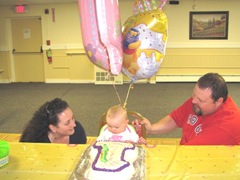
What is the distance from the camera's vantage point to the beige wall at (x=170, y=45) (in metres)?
7.29

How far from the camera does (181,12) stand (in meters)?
7.29

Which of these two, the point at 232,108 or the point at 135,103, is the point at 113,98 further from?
the point at 232,108

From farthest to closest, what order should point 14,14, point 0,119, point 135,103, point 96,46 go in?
point 14,14
point 135,103
point 0,119
point 96,46

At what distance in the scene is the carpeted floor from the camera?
4.43 meters

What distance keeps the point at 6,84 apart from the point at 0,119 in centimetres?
362

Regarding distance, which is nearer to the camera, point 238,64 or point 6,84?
point 238,64

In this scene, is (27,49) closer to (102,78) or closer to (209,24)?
(102,78)

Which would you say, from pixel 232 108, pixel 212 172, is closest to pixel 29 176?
pixel 212 172

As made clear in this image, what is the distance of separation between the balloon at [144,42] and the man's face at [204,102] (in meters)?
0.34

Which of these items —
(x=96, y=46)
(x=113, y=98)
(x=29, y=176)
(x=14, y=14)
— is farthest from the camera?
(x=14, y=14)

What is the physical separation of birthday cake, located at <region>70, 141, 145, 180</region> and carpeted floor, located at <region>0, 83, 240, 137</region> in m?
2.44

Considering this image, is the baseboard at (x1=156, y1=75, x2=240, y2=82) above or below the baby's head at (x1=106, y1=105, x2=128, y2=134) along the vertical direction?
below

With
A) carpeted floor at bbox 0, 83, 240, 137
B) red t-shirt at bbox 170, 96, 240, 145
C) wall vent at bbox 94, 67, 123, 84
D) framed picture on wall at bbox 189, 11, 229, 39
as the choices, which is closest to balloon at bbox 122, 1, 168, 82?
red t-shirt at bbox 170, 96, 240, 145

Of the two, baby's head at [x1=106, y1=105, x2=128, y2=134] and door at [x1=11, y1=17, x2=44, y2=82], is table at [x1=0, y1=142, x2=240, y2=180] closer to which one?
baby's head at [x1=106, y1=105, x2=128, y2=134]
